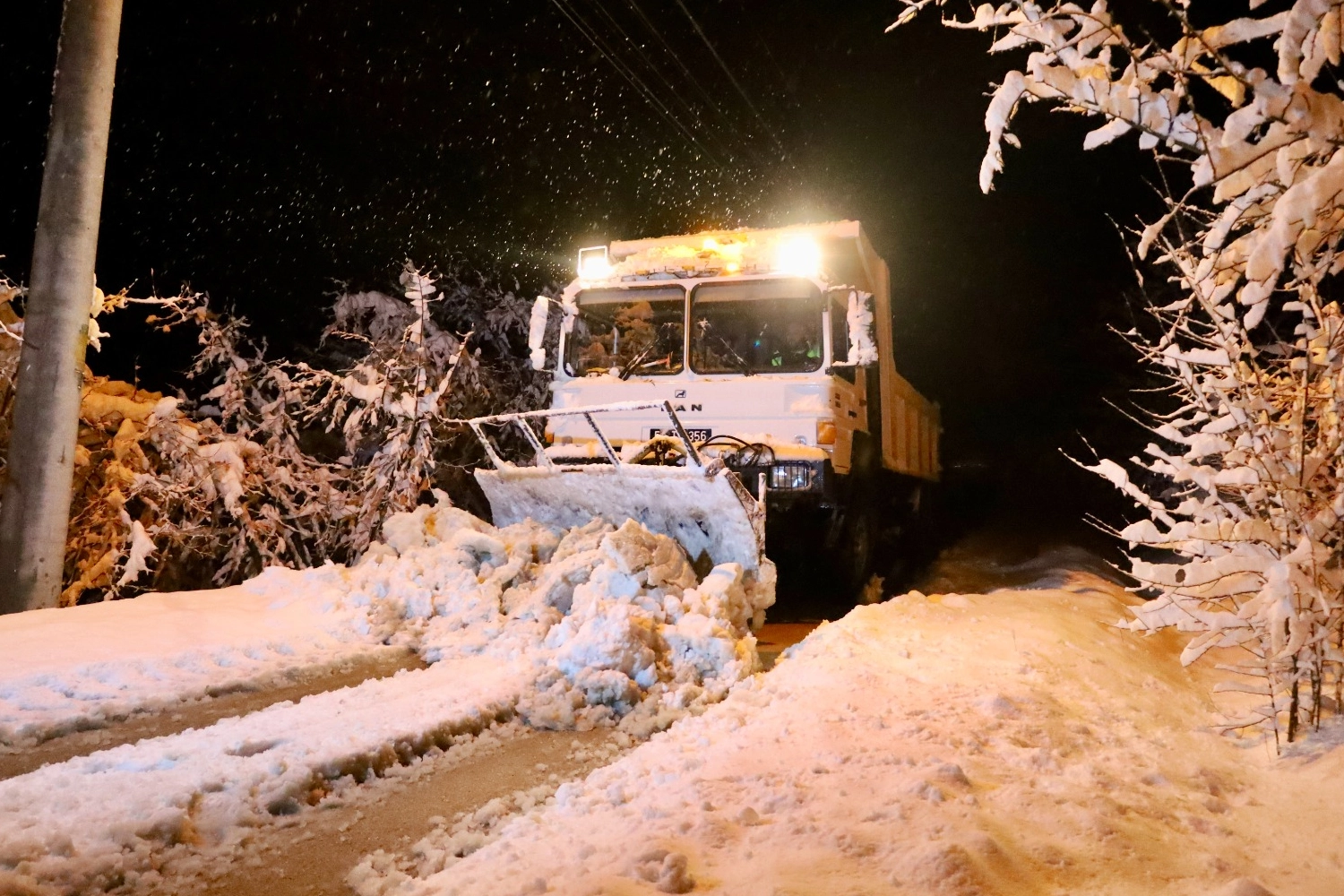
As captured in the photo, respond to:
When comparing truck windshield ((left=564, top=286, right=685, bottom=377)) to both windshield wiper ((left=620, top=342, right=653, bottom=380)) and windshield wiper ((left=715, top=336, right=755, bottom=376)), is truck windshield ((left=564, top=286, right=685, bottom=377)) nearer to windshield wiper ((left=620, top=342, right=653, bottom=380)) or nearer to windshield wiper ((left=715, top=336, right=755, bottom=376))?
windshield wiper ((left=620, top=342, right=653, bottom=380))

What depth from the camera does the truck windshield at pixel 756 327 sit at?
824cm

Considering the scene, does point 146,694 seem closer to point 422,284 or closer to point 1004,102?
point 1004,102

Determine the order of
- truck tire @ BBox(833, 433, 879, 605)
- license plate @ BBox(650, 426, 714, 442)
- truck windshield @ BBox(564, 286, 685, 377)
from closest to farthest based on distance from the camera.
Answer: license plate @ BBox(650, 426, 714, 442), truck windshield @ BBox(564, 286, 685, 377), truck tire @ BBox(833, 433, 879, 605)

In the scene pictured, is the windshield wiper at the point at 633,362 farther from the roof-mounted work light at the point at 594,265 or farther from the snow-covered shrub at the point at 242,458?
the snow-covered shrub at the point at 242,458

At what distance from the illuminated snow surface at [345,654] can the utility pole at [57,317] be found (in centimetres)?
111

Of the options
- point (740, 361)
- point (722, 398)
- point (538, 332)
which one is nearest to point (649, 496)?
point (722, 398)

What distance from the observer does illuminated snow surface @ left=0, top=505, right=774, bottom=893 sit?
126 inches

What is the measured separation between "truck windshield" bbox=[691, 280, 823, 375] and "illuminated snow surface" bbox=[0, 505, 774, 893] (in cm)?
246

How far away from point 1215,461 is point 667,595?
11.3ft

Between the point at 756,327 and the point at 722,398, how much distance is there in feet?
2.71

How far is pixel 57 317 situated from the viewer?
6699mm

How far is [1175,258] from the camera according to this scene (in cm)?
364

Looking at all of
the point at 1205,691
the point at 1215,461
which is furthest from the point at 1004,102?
the point at 1205,691

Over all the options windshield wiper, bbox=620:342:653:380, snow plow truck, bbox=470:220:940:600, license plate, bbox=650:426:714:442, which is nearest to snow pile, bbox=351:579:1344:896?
snow plow truck, bbox=470:220:940:600
